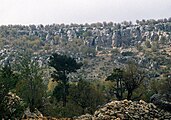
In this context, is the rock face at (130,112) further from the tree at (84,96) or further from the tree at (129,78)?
the tree at (84,96)

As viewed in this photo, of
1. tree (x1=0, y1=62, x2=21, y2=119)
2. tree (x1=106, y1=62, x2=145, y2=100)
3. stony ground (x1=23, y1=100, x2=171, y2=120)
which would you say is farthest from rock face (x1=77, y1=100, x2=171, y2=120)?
tree (x1=106, y1=62, x2=145, y2=100)

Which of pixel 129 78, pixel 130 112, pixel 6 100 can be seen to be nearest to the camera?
pixel 130 112

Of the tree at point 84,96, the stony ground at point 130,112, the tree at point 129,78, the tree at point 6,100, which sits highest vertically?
the tree at point 6,100

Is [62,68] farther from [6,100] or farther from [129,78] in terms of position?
[6,100]

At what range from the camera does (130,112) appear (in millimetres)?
49500

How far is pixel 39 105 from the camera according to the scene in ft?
276

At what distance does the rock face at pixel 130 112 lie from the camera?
48.7 meters

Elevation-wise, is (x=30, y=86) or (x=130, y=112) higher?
(x=130, y=112)

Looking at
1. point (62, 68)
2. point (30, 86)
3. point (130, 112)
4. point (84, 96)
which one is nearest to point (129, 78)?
point (84, 96)

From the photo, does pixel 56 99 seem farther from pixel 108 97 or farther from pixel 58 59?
pixel 108 97

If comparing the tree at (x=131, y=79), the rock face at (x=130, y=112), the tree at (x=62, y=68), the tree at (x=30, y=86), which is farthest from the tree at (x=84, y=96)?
the rock face at (x=130, y=112)

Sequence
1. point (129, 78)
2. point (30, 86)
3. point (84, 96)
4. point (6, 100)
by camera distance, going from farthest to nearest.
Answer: point (129, 78) < point (84, 96) < point (30, 86) < point (6, 100)

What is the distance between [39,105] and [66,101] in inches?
613

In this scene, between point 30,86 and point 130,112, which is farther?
point 30,86
